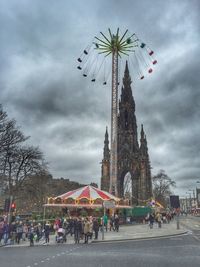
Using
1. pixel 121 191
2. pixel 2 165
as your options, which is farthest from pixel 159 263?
pixel 121 191

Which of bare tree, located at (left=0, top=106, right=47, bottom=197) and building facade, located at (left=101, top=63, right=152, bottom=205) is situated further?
building facade, located at (left=101, top=63, right=152, bottom=205)

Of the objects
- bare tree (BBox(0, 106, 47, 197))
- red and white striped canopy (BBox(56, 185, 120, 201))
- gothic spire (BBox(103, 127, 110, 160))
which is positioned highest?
gothic spire (BBox(103, 127, 110, 160))

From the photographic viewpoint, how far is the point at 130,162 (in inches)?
3265

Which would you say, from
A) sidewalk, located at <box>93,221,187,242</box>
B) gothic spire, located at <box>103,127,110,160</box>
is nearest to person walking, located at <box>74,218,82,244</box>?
sidewalk, located at <box>93,221,187,242</box>

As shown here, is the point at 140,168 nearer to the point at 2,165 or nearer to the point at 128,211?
the point at 128,211

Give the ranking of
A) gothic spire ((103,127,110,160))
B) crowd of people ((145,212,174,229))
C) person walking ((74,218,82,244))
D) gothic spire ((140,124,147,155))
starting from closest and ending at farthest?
person walking ((74,218,82,244)), crowd of people ((145,212,174,229)), gothic spire ((103,127,110,160)), gothic spire ((140,124,147,155))

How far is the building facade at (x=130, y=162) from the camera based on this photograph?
81562 mm

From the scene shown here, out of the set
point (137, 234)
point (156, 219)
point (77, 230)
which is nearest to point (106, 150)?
point (156, 219)

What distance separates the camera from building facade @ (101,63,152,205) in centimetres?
8156

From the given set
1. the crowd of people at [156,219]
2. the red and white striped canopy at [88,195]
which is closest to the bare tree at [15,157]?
the red and white striped canopy at [88,195]

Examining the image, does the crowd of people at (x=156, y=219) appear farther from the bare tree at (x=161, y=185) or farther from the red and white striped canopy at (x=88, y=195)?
the bare tree at (x=161, y=185)

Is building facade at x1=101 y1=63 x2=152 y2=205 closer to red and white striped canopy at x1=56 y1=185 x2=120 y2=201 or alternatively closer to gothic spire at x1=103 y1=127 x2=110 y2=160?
gothic spire at x1=103 y1=127 x2=110 y2=160

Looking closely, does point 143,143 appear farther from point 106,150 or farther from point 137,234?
point 137,234

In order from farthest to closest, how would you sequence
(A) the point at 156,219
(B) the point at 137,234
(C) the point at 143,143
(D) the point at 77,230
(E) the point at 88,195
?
(C) the point at 143,143
(A) the point at 156,219
(E) the point at 88,195
(B) the point at 137,234
(D) the point at 77,230
